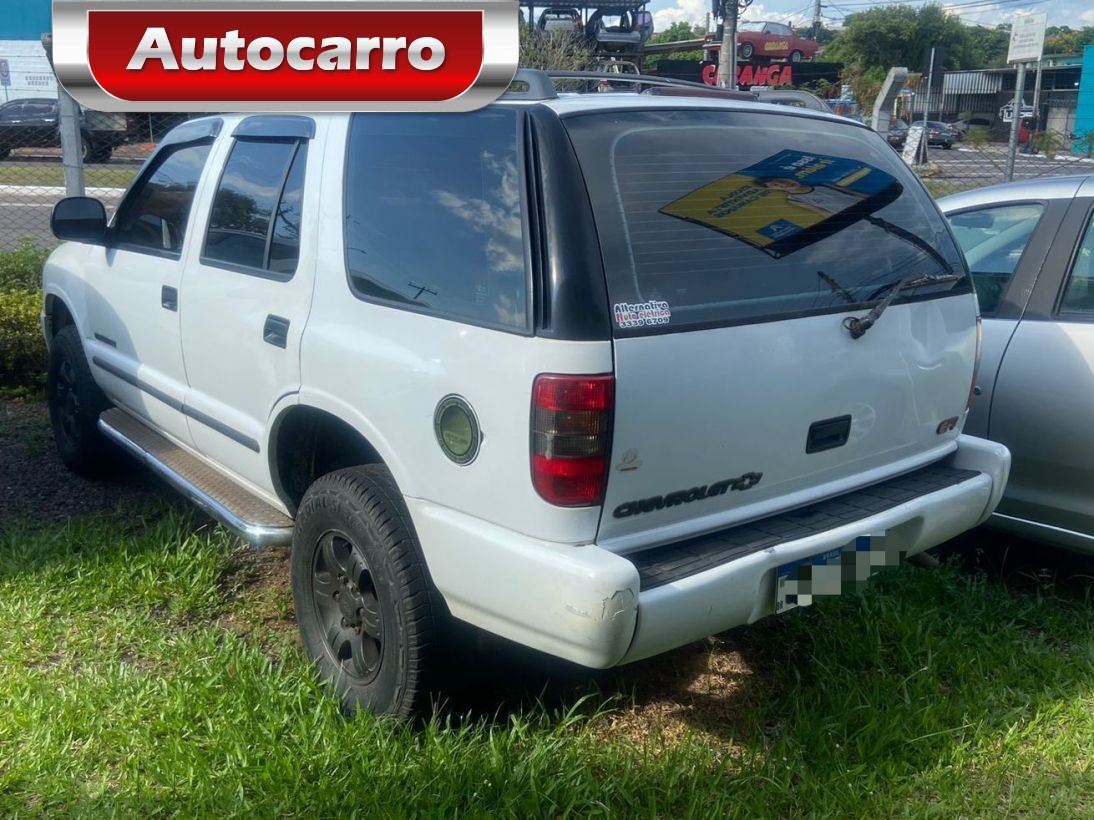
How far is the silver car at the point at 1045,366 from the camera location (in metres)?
3.76

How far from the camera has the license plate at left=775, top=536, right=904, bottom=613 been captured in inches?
110

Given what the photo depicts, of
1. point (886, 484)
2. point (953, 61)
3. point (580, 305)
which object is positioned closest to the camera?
point (580, 305)

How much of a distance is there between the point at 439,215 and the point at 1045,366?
2328mm

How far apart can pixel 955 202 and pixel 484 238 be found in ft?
9.08

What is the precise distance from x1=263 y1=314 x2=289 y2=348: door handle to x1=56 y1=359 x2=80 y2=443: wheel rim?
216cm

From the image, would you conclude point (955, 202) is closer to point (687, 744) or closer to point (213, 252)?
point (687, 744)

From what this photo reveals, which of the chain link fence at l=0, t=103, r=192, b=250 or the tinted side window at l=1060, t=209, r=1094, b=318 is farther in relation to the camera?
the chain link fence at l=0, t=103, r=192, b=250

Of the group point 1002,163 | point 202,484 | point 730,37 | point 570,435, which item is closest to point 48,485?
point 202,484

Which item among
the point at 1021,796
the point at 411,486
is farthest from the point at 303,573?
the point at 1021,796

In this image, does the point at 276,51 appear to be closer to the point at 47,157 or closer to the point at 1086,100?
the point at 47,157

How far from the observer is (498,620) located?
265cm

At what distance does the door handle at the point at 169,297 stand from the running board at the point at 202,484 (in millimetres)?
621

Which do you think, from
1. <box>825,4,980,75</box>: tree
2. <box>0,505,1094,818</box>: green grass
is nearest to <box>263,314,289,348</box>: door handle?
<box>0,505,1094,818</box>: green grass

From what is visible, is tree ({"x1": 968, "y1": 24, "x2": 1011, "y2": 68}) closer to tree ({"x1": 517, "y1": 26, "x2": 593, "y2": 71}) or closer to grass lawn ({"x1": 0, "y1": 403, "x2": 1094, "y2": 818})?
tree ({"x1": 517, "y1": 26, "x2": 593, "y2": 71})
